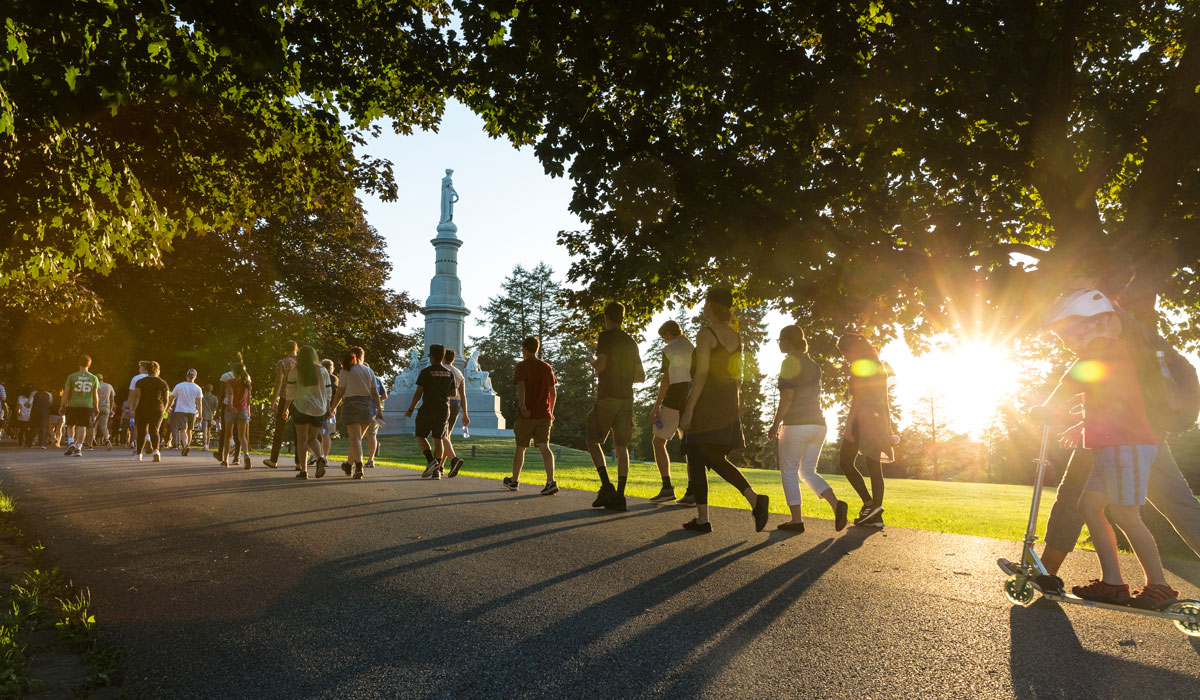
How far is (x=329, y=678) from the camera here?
124 inches

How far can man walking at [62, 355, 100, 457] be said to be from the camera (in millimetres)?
17547

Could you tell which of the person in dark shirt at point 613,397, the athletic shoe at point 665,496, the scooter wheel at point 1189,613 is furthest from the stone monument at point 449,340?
the scooter wheel at point 1189,613

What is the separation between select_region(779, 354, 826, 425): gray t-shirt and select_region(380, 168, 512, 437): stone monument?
35.8 meters

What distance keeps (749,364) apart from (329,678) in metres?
57.1

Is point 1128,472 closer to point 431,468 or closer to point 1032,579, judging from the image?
point 1032,579

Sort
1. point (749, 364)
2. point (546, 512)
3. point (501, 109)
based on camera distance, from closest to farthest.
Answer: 1. point (546, 512)
2. point (501, 109)
3. point (749, 364)

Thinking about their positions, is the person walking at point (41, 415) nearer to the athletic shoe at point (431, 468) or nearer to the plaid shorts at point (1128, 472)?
the athletic shoe at point (431, 468)

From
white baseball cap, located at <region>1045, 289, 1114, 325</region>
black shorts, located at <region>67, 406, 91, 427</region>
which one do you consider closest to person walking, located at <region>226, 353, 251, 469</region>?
black shorts, located at <region>67, 406, 91, 427</region>

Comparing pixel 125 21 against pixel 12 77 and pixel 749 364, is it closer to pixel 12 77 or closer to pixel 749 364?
pixel 12 77

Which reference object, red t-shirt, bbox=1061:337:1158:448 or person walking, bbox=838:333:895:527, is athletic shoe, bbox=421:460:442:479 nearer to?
person walking, bbox=838:333:895:527

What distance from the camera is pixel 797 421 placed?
7.42 m

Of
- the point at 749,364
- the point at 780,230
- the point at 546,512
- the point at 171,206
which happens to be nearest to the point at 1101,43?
the point at 780,230

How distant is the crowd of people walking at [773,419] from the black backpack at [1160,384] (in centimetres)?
5

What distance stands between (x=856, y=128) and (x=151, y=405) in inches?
571
